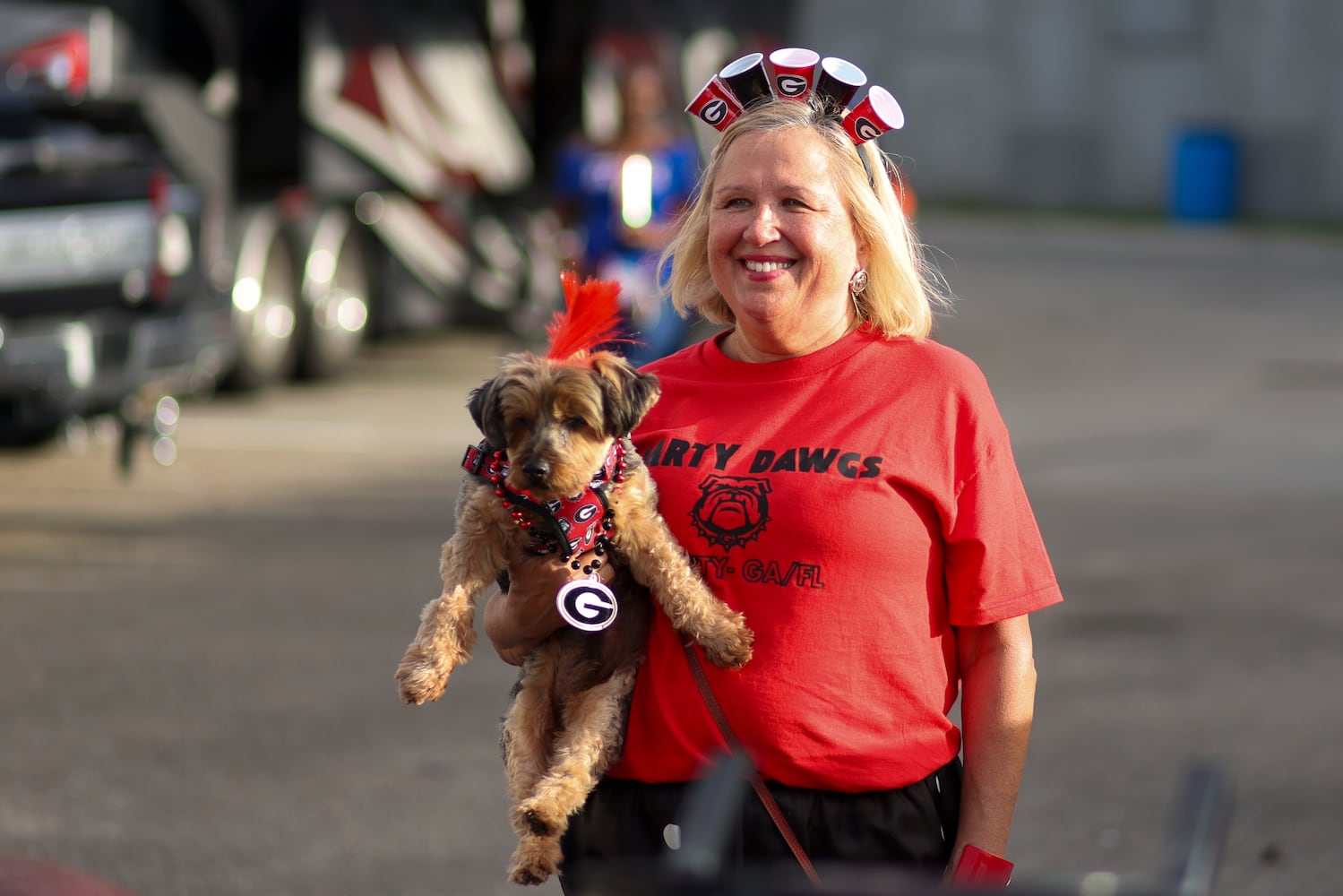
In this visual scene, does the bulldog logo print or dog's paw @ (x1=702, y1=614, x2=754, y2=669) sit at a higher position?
the bulldog logo print

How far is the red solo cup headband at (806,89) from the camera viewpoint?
2.73 m

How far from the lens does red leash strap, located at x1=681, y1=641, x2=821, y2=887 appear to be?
2.63 m

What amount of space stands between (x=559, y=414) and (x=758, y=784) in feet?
1.95

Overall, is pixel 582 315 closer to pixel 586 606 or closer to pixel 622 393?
pixel 622 393

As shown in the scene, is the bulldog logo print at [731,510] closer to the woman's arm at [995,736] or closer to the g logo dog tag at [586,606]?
the g logo dog tag at [586,606]

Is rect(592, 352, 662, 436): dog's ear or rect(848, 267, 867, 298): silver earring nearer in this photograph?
rect(592, 352, 662, 436): dog's ear

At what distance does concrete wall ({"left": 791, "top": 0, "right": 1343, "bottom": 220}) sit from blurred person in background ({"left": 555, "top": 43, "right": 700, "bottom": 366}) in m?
18.5

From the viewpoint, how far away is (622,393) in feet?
8.65

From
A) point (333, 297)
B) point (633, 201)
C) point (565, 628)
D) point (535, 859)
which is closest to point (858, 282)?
point (565, 628)

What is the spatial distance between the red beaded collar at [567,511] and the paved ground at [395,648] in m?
1.40

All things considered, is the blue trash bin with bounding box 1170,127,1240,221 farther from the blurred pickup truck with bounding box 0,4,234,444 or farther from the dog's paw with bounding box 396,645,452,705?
the dog's paw with bounding box 396,645,452,705

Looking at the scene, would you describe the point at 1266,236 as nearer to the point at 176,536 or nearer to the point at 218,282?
the point at 218,282

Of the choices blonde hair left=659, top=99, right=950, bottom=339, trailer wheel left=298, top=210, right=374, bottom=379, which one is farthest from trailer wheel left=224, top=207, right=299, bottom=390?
blonde hair left=659, top=99, right=950, bottom=339

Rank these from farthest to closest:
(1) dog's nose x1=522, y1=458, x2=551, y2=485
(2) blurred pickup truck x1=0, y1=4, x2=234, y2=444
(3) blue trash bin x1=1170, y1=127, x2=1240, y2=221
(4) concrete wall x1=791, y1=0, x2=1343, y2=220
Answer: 1. (4) concrete wall x1=791, y1=0, x2=1343, y2=220
2. (3) blue trash bin x1=1170, y1=127, x2=1240, y2=221
3. (2) blurred pickup truck x1=0, y1=4, x2=234, y2=444
4. (1) dog's nose x1=522, y1=458, x2=551, y2=485
